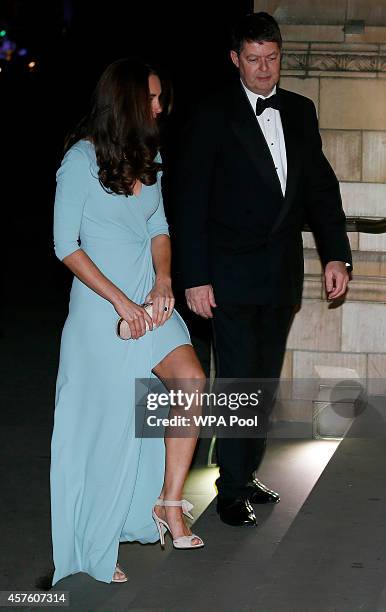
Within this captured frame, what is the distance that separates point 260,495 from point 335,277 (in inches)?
42.7

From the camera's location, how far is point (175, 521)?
516 cm

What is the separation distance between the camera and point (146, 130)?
4.83 meters

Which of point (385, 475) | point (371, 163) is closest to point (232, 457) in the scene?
point (385, 475)

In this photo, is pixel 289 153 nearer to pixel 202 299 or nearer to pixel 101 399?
pixel 202 299

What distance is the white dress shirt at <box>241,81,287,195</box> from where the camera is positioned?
5.68 metres

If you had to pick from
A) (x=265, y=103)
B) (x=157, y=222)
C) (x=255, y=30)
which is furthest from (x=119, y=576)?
(x=255, y=30)

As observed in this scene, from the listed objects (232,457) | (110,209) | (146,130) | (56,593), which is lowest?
(56,593)

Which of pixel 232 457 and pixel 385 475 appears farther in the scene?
pixel 385 475

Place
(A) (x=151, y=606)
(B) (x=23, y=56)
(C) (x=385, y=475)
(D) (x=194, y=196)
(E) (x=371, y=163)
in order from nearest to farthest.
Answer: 1. (A) (x=151, y=606)
2. (D) (x=194, y=196)
3. (C) (x=385, y=475)
4. (E) (x=371, y=163)
5. (B) (x=23, y=56)

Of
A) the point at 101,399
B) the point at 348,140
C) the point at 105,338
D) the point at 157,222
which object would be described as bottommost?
the point at 101,399

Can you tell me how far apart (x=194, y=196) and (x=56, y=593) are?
1783 millimetres

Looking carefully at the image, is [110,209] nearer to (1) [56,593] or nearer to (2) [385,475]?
(1) [56,593]

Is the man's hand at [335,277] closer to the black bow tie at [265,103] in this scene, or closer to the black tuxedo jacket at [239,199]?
the black tuxedo jacket at [239,199]

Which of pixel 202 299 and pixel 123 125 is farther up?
pixel 123 125
